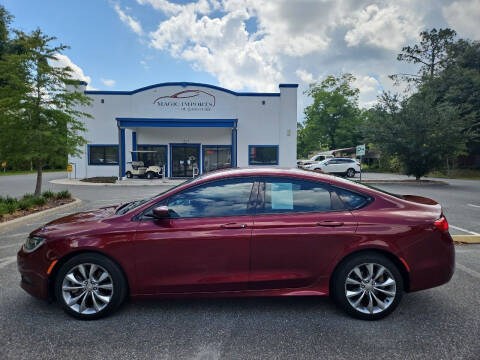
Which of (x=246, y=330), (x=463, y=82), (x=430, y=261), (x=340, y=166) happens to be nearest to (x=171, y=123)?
(x=340, y=166)

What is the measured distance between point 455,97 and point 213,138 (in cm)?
2663

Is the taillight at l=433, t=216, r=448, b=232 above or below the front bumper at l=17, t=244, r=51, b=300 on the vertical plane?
above

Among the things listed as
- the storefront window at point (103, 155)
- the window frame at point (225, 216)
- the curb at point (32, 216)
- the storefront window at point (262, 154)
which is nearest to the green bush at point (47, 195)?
the curb at point (32, 216)

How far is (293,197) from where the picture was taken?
3.23 meters

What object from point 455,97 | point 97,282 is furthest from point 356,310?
point 455,97

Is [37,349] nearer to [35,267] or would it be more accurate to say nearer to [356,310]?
[35,267]

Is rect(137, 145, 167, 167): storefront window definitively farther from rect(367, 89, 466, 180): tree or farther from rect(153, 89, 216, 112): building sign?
rect(367, 89, 466, 180): tree

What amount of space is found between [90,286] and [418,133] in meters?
23.1

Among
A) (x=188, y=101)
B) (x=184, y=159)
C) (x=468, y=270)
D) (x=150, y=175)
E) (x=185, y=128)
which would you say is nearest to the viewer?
(x=468, y=270)

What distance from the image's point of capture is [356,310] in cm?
303

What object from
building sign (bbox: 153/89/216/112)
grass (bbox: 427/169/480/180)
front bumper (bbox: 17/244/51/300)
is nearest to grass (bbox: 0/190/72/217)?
front bumper (bbox: 17/244/51/300)

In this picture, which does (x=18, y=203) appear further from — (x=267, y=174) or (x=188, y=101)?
(x=188, y=101)

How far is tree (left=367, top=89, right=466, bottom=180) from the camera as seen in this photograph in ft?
66.6

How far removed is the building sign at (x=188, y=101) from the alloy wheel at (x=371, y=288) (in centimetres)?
2301
